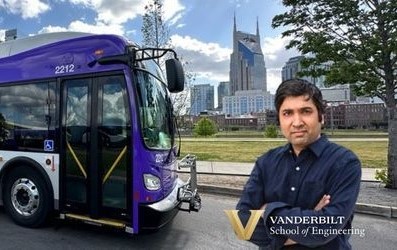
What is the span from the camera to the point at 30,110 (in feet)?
19.7

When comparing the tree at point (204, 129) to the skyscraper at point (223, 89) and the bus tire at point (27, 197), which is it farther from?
the skyscraper at point (223, 89)

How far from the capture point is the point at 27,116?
19.9 ft

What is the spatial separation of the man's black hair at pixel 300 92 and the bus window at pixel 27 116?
4.50m

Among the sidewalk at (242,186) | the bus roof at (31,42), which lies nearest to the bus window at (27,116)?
the bus roof at (31,42)

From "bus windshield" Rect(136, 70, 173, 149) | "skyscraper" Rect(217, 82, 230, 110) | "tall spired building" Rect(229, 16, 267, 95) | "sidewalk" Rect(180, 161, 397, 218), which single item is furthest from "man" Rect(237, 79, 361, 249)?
"skyscraper" Rect(217, 82, 230, 110)

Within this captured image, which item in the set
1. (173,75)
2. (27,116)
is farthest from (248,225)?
(27,116)

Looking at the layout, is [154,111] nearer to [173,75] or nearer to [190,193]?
[173,75]


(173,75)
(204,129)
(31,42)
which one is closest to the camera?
(173,75)

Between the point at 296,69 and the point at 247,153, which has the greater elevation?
the point at 296,69

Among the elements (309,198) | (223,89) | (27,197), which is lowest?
(27,197)

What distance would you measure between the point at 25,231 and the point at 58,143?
4.78ft

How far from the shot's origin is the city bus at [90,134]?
5055 millimetres

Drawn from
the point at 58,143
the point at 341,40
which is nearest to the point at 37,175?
the point at 58,143

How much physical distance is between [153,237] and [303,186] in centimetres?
414
